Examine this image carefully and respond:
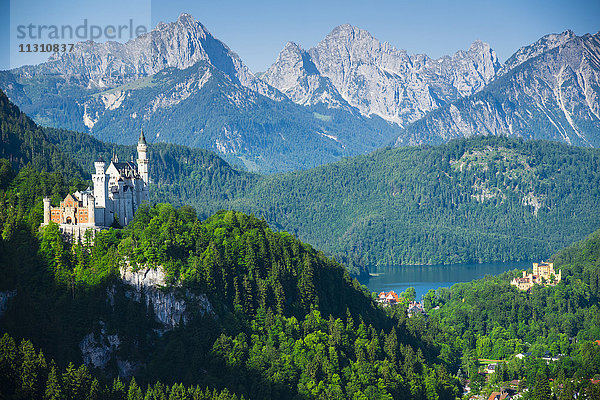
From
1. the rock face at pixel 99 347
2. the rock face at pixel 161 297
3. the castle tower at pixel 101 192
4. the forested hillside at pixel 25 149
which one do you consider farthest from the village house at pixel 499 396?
the forested hillside at pixel 25 149

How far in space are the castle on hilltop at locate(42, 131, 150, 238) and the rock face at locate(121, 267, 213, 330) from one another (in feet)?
27.5

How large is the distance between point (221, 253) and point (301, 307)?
12.4 m

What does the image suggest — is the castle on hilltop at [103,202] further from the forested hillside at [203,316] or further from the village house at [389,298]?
the village house at [389,298]

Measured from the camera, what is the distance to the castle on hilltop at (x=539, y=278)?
18900 cm

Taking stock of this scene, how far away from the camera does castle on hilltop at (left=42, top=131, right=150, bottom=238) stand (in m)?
118

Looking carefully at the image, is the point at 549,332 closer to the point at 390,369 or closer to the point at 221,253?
the point at 390,369

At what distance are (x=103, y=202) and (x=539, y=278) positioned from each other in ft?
319

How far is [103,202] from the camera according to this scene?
12131 cm

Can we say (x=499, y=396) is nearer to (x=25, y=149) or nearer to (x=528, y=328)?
(x=528, y=328)

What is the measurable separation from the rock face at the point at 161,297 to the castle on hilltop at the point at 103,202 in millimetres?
8393

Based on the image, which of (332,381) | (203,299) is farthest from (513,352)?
(203,299)

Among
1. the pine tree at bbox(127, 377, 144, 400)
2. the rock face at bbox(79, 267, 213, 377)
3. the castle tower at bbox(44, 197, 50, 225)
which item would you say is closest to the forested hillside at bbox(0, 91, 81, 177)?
the castle tower at bbox(44, 197, 50, 225)

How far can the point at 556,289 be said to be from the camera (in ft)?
591

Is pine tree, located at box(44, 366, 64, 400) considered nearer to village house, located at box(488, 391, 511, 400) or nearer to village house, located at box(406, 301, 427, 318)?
village house, located at box(488, 391, 511, 400)
